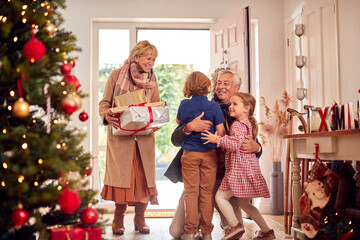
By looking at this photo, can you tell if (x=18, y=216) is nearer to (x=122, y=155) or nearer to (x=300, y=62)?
(x=122, y=155)

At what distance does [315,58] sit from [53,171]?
115 inches

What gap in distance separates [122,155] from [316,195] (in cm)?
143

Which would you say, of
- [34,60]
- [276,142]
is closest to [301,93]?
[276,142]

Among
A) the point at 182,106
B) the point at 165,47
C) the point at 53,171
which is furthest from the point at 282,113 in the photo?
the point at 165,47

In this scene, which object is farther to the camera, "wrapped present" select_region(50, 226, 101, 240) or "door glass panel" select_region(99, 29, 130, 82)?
"door glass panel" select_region(99, 29, 130, 82)

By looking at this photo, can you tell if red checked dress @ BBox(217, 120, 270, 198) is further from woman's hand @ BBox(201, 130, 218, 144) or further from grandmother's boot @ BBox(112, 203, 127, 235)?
grandmother's boot @ BBox(112, 203, 127, 235)

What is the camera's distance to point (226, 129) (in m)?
3.12

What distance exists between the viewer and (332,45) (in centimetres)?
358

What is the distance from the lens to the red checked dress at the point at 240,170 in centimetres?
287

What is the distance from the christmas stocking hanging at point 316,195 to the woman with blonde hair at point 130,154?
1185 millimetres

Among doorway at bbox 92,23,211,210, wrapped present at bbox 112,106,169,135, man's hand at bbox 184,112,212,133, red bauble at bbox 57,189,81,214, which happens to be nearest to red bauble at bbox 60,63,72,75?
red bauble at bbox 57,189,81,214

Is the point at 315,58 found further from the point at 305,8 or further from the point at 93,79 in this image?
the point at 93,79

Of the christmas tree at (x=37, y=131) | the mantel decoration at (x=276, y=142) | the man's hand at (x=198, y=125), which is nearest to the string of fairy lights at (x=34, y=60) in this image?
the christmas tree at (x=37, y=131)

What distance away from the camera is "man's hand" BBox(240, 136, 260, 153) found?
9.62ft
